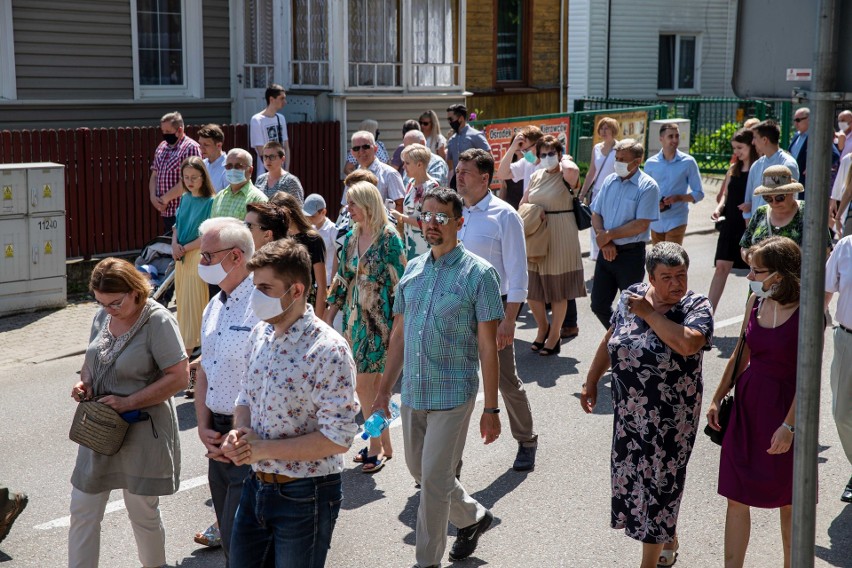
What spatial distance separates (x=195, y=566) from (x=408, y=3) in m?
13.8

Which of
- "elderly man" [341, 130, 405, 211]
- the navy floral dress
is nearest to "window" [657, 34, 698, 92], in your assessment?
"elderly man" [341, 130, 405, 211]

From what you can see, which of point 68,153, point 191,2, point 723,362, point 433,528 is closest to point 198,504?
point 433,528

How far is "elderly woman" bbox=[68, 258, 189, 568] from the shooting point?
5.08 meters

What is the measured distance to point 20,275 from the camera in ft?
37.8

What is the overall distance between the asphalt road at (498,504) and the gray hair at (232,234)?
70.1 inches

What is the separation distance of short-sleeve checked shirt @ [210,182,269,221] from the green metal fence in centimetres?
1639

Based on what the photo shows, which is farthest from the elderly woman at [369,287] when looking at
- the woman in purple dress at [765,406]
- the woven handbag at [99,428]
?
Answer: the woman in purple dress at [765,406]

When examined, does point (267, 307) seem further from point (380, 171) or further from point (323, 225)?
point (380, 171)

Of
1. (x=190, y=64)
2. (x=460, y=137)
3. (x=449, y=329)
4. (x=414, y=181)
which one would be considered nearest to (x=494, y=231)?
(x=449, y=329)

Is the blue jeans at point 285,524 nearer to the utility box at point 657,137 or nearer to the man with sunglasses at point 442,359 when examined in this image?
the man with sunglasses at point 442,359

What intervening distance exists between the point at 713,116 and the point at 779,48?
1065 inches

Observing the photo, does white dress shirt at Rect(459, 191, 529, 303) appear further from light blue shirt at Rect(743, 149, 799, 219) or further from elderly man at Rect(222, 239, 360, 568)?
light blue shirt at Rect(743, 149, 799, 219)

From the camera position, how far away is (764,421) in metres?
5.21

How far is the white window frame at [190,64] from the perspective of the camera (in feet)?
58.0
